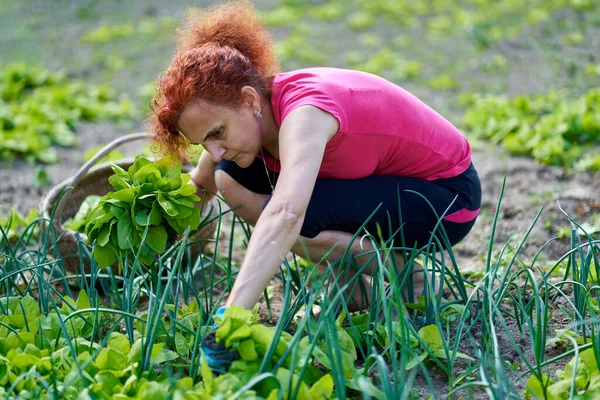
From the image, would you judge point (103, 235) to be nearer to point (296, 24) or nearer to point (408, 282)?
point (408, 282)

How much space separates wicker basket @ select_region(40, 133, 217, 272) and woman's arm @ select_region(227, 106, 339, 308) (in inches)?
27.7

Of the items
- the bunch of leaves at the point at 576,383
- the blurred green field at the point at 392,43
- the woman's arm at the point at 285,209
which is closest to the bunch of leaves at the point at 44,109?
the blurred green field at the point at 392,43

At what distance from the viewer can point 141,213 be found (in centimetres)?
214

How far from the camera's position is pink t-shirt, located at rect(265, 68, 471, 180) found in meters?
2.17

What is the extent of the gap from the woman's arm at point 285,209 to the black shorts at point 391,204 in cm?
37

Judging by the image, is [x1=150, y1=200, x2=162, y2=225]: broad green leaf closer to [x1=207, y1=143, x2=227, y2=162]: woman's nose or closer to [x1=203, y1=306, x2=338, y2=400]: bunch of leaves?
[x1=207, y1=143, x2=227, y2=162]: woman's nose

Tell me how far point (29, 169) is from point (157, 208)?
2310mm

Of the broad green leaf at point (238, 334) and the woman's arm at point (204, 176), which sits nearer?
the broad green leaf at point (238, 334)

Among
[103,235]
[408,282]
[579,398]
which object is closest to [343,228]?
[408,282]

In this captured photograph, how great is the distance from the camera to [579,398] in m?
1.67

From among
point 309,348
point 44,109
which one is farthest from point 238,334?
point 44,109

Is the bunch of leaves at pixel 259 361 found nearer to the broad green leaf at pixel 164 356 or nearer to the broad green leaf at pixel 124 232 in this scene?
the broad green leaf at pixel 164 356

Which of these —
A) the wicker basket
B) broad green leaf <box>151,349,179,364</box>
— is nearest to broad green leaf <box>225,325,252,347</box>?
broad green leaf <box>151,349,179,364</box>

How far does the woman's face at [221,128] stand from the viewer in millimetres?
2104
